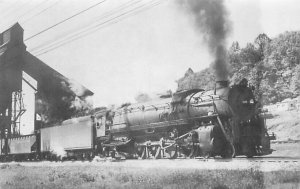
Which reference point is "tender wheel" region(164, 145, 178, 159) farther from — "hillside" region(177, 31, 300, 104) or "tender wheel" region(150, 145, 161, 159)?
"hillside" region(177, 31, 300, 104)

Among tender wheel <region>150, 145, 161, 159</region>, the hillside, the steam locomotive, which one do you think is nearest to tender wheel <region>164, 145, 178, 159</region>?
the steam locomotive

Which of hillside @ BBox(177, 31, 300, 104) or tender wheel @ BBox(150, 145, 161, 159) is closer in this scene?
tender wheel @ BBox(150, 145, 161, 159)

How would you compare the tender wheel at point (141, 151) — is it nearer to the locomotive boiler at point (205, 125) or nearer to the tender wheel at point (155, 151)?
the locomotive boiler at point (205, 125)

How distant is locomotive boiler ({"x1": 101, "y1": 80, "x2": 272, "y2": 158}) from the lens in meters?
14.2

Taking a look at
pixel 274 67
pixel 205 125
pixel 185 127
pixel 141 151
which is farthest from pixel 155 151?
pixel 274 67

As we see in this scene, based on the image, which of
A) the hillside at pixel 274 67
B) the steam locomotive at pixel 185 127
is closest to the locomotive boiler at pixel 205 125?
the steam locomotive at pixel 185 127

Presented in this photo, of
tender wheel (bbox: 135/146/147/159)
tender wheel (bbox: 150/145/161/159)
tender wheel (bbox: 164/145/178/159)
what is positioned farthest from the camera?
tender wheel (bbox: 135/146/147/159)

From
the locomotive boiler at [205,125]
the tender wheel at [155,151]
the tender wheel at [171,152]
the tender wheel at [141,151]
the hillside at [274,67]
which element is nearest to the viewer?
the locomotive boiler at [205,125]

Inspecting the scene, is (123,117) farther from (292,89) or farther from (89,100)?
(292,89)

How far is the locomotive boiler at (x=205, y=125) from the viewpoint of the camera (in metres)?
14.2

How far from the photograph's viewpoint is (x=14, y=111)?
32531mm

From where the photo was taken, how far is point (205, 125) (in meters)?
14.8

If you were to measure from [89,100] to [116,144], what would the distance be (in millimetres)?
12615

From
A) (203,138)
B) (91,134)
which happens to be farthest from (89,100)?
(203,138)
